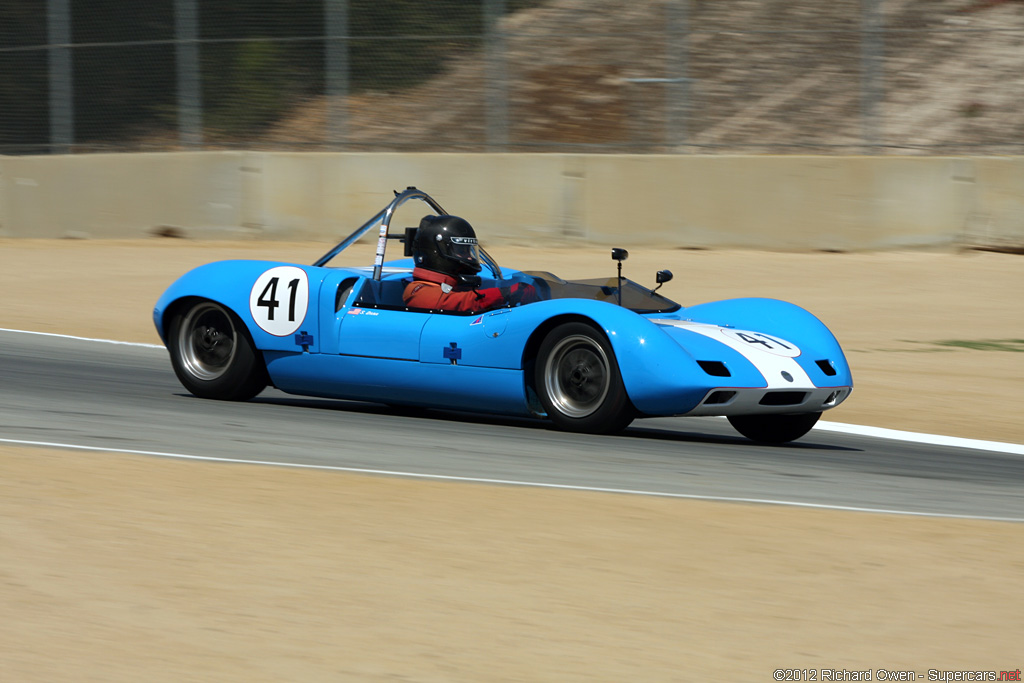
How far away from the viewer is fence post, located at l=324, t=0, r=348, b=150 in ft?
61.9

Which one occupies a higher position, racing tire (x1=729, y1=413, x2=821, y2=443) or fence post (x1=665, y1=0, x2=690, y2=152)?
fence post (x1=665, y1=0, x2=690, y2=152)

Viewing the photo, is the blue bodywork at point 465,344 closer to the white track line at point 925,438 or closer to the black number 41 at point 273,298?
the black number 41 at point 273,298

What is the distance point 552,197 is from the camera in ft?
57.3

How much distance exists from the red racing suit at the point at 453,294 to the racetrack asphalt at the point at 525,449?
703 millimetres

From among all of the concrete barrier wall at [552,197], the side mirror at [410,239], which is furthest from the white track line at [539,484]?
the concrete barrier wall at [552,197]

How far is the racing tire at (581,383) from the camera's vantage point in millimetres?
7707

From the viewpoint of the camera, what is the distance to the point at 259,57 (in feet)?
64.3

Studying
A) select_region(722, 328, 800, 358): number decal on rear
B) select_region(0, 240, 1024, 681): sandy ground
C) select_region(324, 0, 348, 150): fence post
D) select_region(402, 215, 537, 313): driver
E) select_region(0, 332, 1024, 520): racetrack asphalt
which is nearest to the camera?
select_region(0, 240, 1024, 681): sandy ground

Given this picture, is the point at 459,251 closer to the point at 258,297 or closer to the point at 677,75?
the point at 258,297

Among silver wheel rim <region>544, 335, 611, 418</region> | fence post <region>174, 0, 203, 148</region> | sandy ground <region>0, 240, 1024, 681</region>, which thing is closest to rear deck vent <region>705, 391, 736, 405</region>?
silver wheel rim <region>544, 335, 611, 418</region>

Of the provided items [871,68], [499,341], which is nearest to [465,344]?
[499,341]

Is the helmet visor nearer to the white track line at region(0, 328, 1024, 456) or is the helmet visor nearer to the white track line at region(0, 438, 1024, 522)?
the white track line at region(0, 438, 1024, 522)

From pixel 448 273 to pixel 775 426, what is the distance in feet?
6.85

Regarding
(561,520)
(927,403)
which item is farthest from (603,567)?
(927,403)
